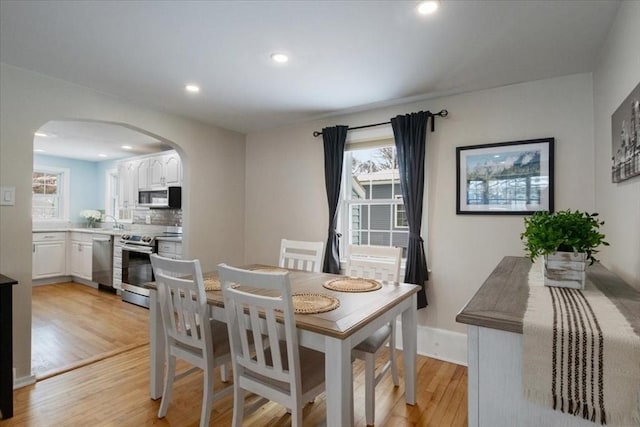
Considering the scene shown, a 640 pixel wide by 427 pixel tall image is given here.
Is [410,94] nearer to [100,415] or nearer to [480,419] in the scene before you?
[480,419]

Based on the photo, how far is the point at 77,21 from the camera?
1799 mm

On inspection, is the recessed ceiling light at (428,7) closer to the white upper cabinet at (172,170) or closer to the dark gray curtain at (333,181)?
the dark gray curtain at (333,181)

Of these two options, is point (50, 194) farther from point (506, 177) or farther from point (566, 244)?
point (566, 244)

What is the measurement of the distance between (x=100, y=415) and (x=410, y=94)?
3.24 meters

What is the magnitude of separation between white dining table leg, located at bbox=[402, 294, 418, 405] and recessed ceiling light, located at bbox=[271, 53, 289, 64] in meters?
1.80

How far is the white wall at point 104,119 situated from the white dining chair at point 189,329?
1252 mm

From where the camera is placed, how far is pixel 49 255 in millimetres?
5289

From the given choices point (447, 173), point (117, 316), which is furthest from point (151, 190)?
point (447, 173)

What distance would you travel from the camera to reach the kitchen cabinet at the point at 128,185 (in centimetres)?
518

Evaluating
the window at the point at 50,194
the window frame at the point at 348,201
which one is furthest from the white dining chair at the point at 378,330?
the window at the point at 50,194

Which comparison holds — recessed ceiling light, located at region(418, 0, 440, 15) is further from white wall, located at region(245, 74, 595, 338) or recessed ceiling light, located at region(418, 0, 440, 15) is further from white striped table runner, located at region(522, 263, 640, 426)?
white striped table runner, located at region(522, 263, 640, 426)

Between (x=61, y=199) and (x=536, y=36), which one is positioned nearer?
(x=536, y=36)

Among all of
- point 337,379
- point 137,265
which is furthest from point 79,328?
point 337,379

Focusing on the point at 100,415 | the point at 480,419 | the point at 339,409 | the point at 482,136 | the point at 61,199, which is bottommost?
the point at 100,415
